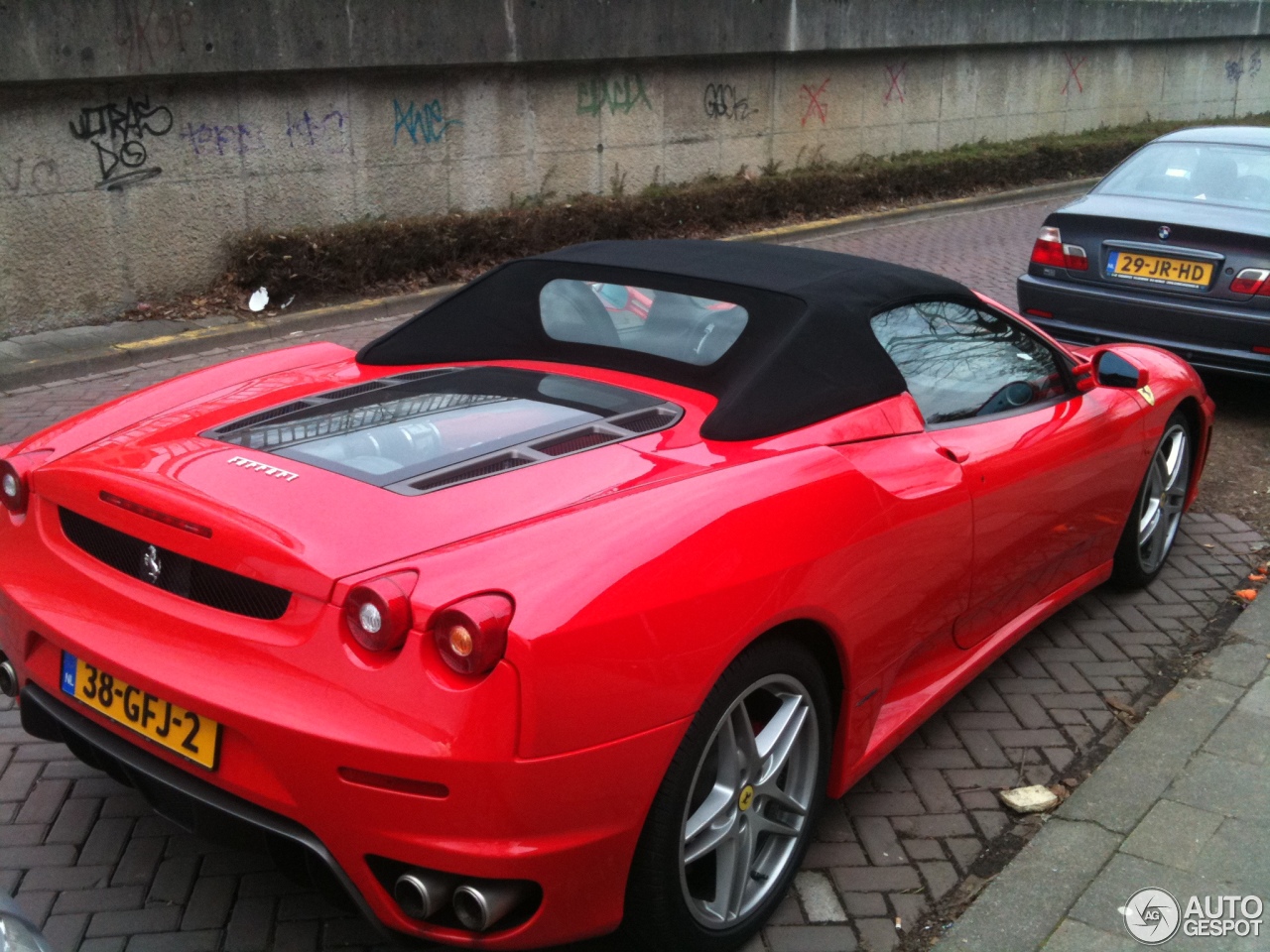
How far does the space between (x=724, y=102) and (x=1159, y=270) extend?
8.40 meters

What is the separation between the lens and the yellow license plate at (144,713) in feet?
7.96

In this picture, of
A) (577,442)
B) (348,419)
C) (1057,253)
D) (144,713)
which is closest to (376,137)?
(1057,253)

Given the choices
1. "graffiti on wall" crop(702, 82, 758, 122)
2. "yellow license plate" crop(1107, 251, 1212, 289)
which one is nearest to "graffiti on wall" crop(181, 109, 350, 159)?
"graffiti on wall" crop(702, 82, 758, 122)

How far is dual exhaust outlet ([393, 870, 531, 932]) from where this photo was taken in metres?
2.27

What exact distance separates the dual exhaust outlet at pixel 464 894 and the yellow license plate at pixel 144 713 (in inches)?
18.2

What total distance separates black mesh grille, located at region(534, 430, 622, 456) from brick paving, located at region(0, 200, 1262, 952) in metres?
1.07

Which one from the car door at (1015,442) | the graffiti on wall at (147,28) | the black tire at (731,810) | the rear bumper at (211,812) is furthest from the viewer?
the graffiti on wall at (147,28)

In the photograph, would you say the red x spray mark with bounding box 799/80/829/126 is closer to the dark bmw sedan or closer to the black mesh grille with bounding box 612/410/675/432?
the dark bmw sedan

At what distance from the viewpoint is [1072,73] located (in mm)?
20688

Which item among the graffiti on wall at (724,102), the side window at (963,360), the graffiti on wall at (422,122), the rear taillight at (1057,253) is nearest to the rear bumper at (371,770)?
the side window at (963,360)

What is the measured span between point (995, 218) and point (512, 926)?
47.7 ft

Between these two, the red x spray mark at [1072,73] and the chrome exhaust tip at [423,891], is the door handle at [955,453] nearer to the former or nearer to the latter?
the chrome exhaust tip at [423,891]

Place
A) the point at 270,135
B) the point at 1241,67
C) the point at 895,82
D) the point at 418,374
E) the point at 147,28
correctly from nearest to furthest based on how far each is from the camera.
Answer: the point at 418,374, the point at 147,28, the point at 270,135, the point at 895,82, the point at 1241,67

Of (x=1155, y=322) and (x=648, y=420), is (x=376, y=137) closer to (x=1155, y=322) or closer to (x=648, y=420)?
(x=1155, y=322)
